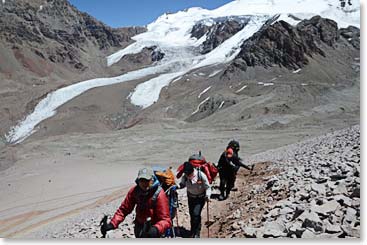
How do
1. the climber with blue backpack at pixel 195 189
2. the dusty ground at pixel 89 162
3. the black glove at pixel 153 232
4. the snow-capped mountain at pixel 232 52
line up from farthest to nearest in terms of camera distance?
the snow-capped mountain at pixel 232 52, the dusty ground at pixel 89 162, the climber with blue backpack at pixel 195 189, the black glove at pixel 153 232

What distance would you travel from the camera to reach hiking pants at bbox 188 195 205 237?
4.32 metres

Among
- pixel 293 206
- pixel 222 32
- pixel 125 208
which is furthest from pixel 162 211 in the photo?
pixel 222 32

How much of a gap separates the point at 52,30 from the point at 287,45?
4788cm

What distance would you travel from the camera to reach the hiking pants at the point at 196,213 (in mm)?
4324

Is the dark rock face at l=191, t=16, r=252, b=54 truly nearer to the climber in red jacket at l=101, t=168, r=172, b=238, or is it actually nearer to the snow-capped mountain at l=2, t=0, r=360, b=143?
the snow-capped mountain at l=2, t=0, r=360, b=143

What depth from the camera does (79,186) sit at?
10758mm

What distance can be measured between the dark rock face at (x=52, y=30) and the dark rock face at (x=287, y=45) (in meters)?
36.7

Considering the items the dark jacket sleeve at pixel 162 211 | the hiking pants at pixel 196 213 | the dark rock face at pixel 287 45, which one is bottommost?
the hiking pants at pixel 196 213

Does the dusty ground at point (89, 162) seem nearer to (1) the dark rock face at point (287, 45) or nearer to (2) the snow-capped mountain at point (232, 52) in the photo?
(2) the snow-capped mountain at point (232, 52)

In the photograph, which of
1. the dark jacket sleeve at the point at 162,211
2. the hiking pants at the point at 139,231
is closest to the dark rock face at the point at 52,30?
the hiking pants at the point at 139,231

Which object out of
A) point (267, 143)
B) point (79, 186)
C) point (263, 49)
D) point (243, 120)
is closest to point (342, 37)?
point (263, 49)

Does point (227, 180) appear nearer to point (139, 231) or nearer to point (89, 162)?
point (139, 231)

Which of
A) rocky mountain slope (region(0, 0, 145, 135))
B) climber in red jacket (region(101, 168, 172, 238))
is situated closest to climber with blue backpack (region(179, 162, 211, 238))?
climber in red jacket (region(101, 168, 172, 238))

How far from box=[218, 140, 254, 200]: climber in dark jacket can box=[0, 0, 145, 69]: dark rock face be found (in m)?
63.4
